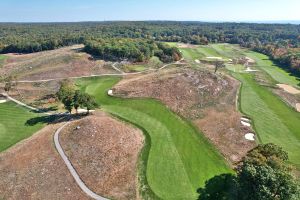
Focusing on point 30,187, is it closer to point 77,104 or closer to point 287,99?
point 77,104

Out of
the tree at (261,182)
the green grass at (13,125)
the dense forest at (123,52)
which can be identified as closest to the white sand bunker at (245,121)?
the tree at (261,182)

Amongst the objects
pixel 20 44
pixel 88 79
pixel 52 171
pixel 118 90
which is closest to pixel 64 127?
pixel 52 171

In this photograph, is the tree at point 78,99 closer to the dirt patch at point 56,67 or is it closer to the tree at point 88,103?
the tree at point 88,103

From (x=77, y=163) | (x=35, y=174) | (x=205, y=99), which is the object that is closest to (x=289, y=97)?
(x=205, y=99)

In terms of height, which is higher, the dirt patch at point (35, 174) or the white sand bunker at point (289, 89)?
the white sand bunker at point (289, 89)

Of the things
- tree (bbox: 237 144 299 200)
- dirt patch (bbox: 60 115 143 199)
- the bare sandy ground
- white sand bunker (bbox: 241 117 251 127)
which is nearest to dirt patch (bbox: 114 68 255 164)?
white sand bunker (bbox: 241 117 251 127)
